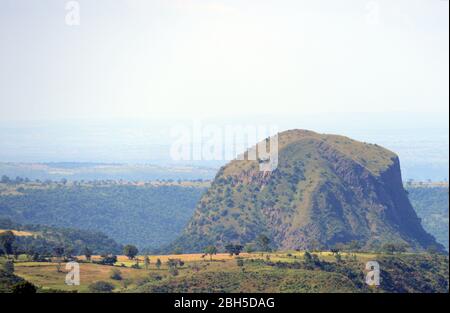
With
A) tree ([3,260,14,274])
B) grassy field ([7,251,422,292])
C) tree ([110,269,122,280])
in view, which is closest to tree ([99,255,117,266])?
grassy field ([7,251,422,292])

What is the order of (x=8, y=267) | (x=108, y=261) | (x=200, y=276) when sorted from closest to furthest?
(x=8, y=267) → (x=200, y=276) → (x=108, y=261)

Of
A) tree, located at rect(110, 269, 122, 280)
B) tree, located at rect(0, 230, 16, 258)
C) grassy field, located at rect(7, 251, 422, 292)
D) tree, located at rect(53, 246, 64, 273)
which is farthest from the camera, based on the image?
tree, located at rect(0, 230, 16, 258)

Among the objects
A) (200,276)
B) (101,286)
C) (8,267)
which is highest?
(8,267)

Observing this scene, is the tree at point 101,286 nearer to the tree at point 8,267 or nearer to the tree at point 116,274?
the tree at point 116,274

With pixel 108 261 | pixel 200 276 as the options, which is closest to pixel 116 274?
pixel 108 261

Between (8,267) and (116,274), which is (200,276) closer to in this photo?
(116,274)

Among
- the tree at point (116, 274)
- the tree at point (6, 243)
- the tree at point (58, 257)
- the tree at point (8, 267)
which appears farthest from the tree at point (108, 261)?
the tree at point (8, 267)

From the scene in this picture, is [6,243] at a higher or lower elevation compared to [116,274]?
higher

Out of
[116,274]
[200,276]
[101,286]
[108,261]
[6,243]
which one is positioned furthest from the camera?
[108,261]

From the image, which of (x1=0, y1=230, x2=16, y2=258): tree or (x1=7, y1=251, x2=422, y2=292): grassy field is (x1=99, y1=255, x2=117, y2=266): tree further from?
→ (x1=0, y1=230, x2=16, y2=258): tree

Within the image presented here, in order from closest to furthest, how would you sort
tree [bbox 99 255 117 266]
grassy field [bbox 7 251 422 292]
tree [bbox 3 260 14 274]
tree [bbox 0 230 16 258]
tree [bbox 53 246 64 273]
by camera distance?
tree [bbox 3 260 14 274] → grassy field [bbox 7 251 422 292] → tree [bbox 53 246 64 273] → tree [bbox 0 230 16 258] → tree [bbox 99 255 117 266]

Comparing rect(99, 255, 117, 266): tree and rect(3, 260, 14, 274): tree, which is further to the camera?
rect(99, 255, 117, 266): tree
